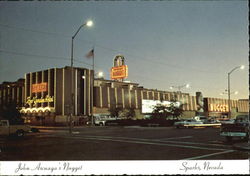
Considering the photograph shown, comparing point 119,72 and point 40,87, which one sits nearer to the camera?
point 40,87

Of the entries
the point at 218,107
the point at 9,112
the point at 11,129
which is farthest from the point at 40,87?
the point at 218,107

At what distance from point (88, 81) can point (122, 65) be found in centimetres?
894

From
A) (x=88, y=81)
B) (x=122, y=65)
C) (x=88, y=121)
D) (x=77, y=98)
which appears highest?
(x=122, y=65)

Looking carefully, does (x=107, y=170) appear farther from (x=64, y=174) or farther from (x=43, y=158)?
(x=43, y=158)

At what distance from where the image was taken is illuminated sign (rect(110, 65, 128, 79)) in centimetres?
6250

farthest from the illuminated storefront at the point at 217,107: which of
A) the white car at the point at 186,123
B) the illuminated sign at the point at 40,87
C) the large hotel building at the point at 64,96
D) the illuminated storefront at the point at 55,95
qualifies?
the illuminated sign at the point at 40,87

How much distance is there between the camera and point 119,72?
63.6 metres

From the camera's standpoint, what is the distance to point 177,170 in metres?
7.54

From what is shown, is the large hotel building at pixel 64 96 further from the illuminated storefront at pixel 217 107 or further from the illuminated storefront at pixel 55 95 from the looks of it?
the illuminated storefront at pixel 217 107

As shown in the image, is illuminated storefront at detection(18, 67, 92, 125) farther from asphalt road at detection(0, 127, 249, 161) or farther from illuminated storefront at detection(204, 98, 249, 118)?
illuminated storefront at detection(204, 98, 249, 118)

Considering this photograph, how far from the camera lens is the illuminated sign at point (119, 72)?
205ft

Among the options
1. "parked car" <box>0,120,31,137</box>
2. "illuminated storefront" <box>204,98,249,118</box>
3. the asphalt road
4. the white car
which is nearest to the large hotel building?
the white car

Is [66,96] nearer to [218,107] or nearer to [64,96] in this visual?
[64,96]

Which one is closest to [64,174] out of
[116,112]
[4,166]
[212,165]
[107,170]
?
[107,170]
